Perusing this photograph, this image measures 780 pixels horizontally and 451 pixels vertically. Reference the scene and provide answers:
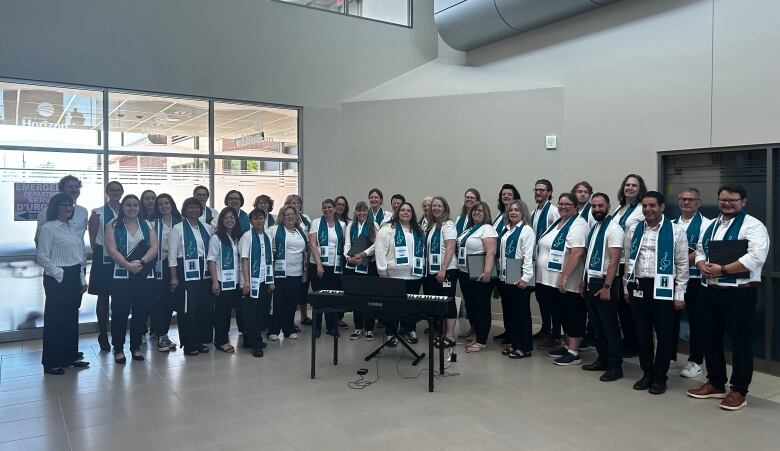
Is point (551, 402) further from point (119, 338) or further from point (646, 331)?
point (119, 338)

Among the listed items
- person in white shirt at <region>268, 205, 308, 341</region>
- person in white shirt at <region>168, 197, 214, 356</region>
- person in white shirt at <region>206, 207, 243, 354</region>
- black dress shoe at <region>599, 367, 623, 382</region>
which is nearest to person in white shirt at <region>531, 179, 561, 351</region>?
black dress shoe at <region>599, 367, 623, 382</region>

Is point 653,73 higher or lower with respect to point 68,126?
higher

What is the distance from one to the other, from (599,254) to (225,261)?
141 inches

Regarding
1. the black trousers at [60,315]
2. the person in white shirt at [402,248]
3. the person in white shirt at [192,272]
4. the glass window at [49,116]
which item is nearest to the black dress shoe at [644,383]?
the person in white shirt at [402,248]

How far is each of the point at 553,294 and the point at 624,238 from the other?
0.98 m

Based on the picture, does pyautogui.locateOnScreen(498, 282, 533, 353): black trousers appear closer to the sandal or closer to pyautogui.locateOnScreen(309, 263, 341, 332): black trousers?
pyautogui.locateOnScreen(309, 263, 341, 332): black trousers

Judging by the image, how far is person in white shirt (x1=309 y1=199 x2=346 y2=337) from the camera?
6.71 m

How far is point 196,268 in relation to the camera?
5.80 m

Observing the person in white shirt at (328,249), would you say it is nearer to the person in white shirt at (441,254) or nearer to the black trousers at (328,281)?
the black trousers at (328,281)

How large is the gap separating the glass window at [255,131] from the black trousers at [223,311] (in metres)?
2.67

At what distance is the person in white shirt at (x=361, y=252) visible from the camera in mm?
6322

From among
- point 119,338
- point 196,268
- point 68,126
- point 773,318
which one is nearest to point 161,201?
point 196,268

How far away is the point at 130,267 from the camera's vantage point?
5480mm

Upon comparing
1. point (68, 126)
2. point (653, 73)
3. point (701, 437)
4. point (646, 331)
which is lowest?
point (701, 437)
